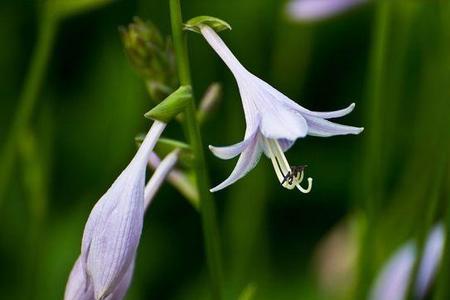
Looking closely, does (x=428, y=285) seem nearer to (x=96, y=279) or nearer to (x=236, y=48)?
(x=96, y=279)

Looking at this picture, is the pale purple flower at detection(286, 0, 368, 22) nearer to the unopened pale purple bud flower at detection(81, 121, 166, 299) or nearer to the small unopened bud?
the small unopened bud

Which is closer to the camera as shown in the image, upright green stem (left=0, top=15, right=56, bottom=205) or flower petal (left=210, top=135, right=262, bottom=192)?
flower petal (left=210, top=135, right=262, bottom=192)

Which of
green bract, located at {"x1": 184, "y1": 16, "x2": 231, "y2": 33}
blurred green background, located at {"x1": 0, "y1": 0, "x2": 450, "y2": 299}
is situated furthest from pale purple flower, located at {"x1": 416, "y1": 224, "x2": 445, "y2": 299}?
green bract, located at {"x1": 184, "y1": 16, "x2": 231, "y2": 33}

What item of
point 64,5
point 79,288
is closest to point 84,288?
point 79,288

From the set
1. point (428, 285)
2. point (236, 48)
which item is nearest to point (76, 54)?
point (236, 48)

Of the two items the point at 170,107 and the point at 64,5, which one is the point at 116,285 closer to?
the point at 170,107
